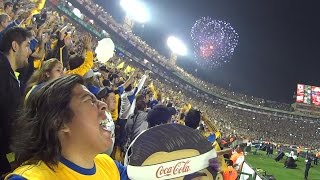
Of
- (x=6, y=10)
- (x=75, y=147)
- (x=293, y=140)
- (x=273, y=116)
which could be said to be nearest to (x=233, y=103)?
(x=273, y=116)

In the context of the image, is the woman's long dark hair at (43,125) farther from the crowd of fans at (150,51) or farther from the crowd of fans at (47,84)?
the crowd of fans at (150,51)

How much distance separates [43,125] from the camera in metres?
1.89

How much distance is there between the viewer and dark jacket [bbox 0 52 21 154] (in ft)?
10.6

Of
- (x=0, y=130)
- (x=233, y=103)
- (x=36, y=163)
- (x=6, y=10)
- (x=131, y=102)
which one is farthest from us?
(x=233, y=103)

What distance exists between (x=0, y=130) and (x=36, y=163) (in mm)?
1539

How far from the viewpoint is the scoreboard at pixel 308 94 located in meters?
76.0

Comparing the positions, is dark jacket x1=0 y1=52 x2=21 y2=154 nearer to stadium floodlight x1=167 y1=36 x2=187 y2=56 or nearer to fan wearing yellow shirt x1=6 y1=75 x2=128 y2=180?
fan wearing yellow shirt x1=6 y1=75 x2=128 y2=180

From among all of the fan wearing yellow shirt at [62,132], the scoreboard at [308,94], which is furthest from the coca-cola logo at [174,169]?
the scoreboard at [308,94]

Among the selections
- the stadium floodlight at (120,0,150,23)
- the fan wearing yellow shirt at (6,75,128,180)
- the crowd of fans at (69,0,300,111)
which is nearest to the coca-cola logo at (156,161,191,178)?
the fan wearing yellow shirt at (6,75,128,180)

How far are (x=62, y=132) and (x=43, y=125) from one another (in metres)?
0.10

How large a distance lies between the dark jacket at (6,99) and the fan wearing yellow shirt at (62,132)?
135cm

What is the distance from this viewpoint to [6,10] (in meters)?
7.96

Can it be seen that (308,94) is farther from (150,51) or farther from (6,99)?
(6,99)

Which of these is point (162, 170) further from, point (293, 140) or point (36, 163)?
point (293, 140)
